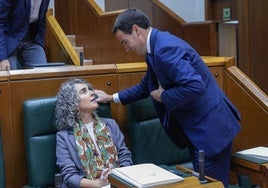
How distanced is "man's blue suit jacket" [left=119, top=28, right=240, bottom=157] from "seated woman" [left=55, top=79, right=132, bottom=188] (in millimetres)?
319

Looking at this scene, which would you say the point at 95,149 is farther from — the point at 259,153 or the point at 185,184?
the point at 259,153

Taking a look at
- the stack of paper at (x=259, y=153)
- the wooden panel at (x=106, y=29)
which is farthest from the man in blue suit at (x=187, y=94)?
the wooden panel at (x=106, y=29)

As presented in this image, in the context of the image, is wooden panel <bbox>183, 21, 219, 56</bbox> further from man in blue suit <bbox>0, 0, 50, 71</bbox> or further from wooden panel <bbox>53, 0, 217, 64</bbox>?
man in blue suit <bbox>0, 0, 50, 71</bbox>

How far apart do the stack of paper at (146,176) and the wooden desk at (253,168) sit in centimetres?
53

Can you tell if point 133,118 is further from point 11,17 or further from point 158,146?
point 11,17

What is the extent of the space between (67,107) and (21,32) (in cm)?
94

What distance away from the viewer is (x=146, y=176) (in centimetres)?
180

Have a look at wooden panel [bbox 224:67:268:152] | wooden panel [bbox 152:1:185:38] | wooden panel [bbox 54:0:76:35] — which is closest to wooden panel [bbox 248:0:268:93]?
wooden panel [bbox 152:1:185:38]

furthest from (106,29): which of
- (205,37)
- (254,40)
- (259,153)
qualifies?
(259,153)

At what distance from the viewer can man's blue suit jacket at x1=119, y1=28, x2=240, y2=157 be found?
207 cm

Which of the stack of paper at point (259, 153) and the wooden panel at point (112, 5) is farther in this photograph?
the wooden panel at point (112, 5)

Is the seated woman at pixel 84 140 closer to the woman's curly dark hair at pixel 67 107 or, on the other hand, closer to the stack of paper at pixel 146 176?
the woman's curly dark hair at pixel 67 107

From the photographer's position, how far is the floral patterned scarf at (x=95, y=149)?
2.35 meters

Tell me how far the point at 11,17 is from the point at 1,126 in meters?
0.92
